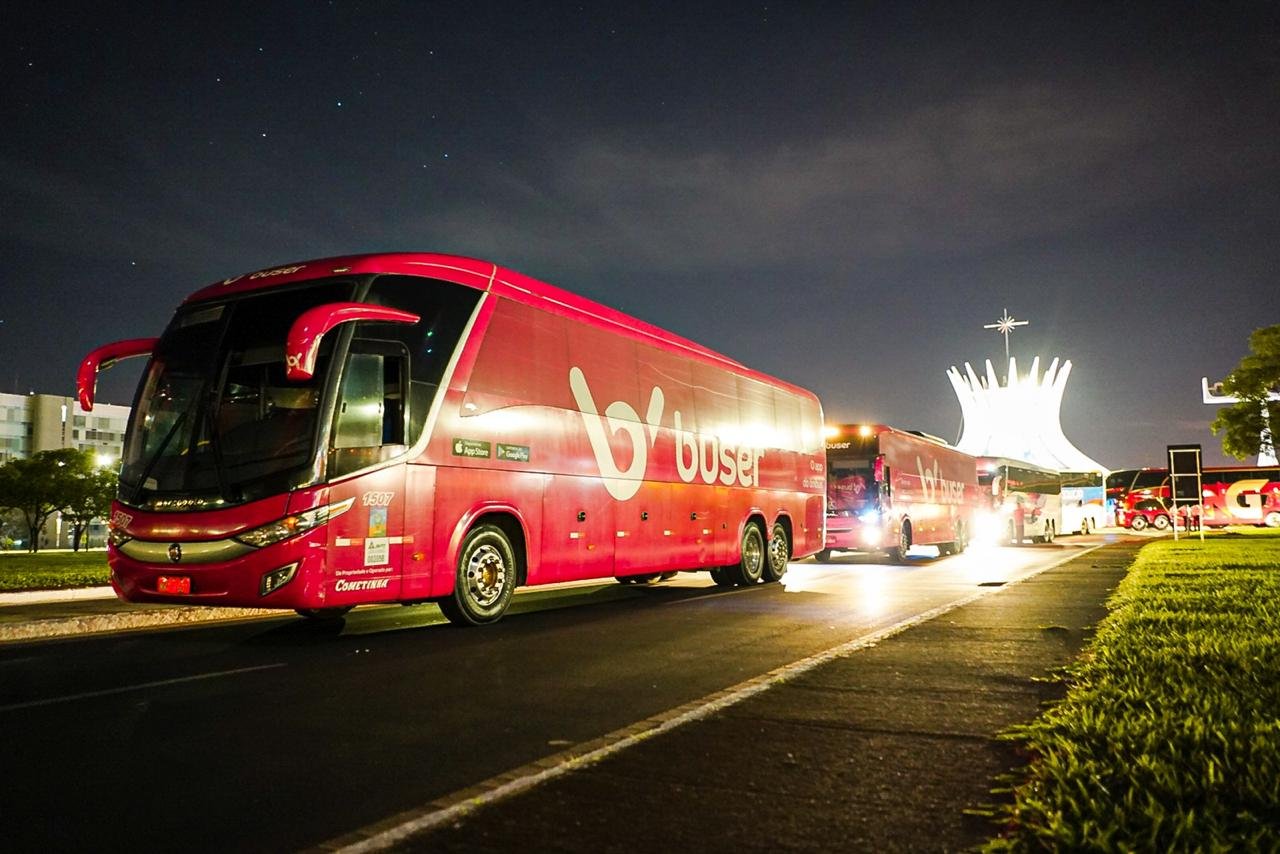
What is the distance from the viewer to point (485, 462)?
9.70 meters

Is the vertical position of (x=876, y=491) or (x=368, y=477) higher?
(x=876, y=491)

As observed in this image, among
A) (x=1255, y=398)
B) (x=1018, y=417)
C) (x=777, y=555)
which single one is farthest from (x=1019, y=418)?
(x=777, y=555)

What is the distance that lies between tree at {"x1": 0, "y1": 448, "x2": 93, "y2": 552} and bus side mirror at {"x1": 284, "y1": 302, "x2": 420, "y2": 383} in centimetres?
5661

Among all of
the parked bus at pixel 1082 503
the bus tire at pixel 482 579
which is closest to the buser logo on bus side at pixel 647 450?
the bus tire at pixel 482 579

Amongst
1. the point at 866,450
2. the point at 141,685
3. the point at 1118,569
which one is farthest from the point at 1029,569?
the point at 141,685

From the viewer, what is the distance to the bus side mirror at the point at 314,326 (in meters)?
7.58

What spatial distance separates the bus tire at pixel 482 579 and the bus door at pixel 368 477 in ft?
2.91

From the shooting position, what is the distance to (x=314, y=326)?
7840 mm

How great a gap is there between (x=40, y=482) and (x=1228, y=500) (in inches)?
2619

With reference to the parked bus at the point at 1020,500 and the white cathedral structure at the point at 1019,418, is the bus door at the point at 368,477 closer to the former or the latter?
the parked bus at the point at 1020,500

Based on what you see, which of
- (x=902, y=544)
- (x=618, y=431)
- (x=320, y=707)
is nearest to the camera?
(x=320, y=707)

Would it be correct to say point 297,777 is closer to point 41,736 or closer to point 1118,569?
point 41,736

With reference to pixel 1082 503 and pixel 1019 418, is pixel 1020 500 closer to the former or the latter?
pixel 1082 503

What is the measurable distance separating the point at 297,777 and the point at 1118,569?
18.1 meters
